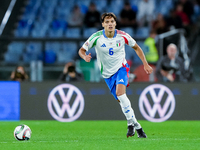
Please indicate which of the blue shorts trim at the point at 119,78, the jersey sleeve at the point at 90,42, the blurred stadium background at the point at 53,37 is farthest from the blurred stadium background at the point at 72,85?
the jersey sleeve at the point at 90,42

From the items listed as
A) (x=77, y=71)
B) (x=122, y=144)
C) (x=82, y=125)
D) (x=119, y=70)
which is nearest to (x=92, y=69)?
(x=77, y=71)

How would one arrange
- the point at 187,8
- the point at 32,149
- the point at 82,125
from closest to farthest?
1. the point at 32,149
2. the point at 82,125
3. the point at 187,8

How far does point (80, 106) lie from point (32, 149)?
570cm

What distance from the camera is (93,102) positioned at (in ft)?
39.8

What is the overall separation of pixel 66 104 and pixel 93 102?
2.21ft

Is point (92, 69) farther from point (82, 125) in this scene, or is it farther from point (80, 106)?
point (82, 125)

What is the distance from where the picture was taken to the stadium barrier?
12.0 m

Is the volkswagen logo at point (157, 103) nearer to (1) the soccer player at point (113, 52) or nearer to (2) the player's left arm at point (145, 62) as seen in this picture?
(1) the soccer player at point (113, 52)

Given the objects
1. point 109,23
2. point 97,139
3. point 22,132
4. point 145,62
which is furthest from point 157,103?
point 22,132

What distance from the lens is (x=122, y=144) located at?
6750mm

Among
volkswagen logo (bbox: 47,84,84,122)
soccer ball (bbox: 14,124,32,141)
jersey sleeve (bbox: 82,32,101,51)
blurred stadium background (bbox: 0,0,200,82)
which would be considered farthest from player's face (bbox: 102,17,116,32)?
blurred stadium background (bbox: 0,0,200,82)

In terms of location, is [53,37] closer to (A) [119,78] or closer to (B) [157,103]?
(B) [157,103]

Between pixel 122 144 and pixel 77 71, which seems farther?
pixel 77 71

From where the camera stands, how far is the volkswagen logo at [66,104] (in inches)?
471
